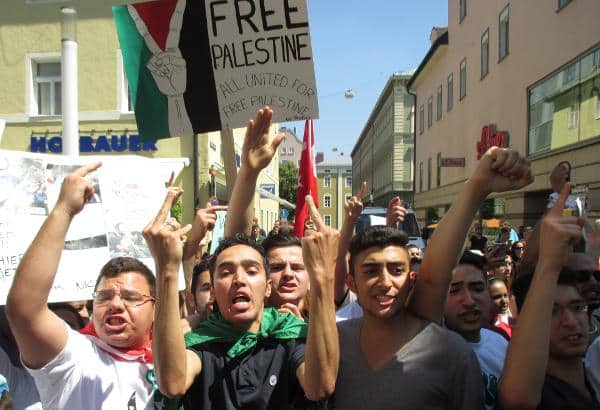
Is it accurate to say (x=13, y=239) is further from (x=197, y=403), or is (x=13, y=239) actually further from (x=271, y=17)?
(x=271, y=17)

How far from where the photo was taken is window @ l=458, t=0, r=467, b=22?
939 inches

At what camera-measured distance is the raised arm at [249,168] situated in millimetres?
2965

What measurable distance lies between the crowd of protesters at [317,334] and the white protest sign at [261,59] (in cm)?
135

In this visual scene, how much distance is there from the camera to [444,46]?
27.0 metres

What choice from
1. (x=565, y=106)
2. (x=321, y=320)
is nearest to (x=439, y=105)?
(x=565, y=106)

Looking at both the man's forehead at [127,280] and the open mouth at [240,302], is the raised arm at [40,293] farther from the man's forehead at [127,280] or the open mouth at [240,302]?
the open mouth at [240,302]

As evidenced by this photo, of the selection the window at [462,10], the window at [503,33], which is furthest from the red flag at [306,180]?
the window at [462,10]

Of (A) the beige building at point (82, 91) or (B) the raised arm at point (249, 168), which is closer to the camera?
(B) the raised arm at point (249, 168)

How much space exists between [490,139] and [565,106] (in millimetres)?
5929

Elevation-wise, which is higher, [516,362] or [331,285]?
[331,285]

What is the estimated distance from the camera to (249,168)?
2965mm

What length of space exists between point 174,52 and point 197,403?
2621 millimetres

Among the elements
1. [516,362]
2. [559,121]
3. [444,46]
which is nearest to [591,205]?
[559,121]

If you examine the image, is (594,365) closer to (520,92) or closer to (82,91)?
(82,91)
